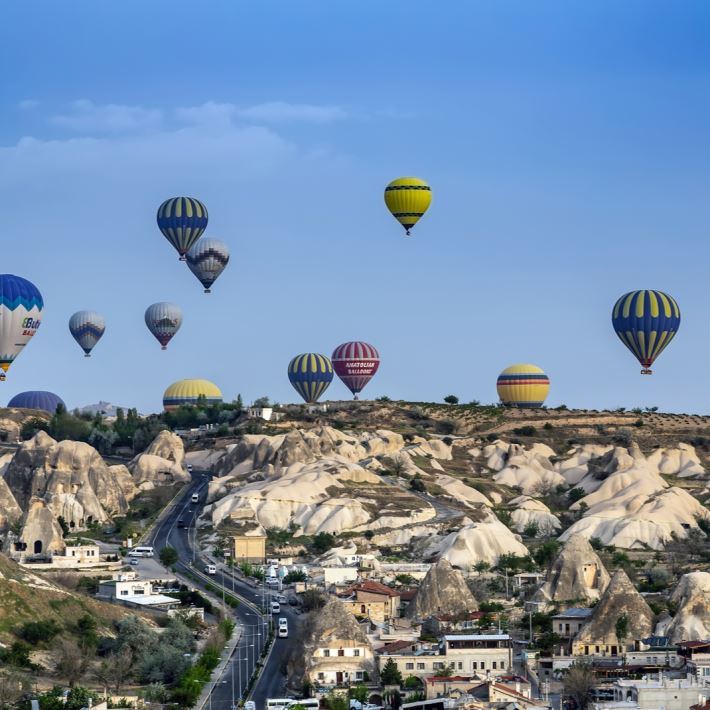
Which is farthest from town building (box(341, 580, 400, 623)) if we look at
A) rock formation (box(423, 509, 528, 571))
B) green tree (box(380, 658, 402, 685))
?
green tree (box(380, 658, 402, 685))

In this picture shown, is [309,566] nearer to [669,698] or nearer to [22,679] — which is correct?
[22,679]

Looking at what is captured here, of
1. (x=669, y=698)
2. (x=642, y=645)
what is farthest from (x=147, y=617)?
(x=669, y=698)

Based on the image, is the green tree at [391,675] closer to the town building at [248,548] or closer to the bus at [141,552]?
the bus at [141,552]

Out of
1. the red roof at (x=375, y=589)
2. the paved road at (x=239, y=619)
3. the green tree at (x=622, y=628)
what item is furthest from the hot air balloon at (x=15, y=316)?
the green tree at (x=622, y=628)

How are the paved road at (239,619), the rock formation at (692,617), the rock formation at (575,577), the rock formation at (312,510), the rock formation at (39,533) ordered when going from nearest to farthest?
the paved road at (239,619), the rock formation at (692,617), the rock formation at (575,577), the rock formation at (39,533), the rock formation at (312,510)

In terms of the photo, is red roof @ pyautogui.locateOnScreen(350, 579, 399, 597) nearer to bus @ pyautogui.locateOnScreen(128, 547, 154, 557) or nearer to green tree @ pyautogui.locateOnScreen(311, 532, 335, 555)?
bus @ pyautogui.locateOnScreen(128, 547, 154, 557)

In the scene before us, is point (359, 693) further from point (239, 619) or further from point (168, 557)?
point (168, 557)

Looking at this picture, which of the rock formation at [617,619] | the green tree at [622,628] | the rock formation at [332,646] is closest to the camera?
the rock formation at [332,646]
